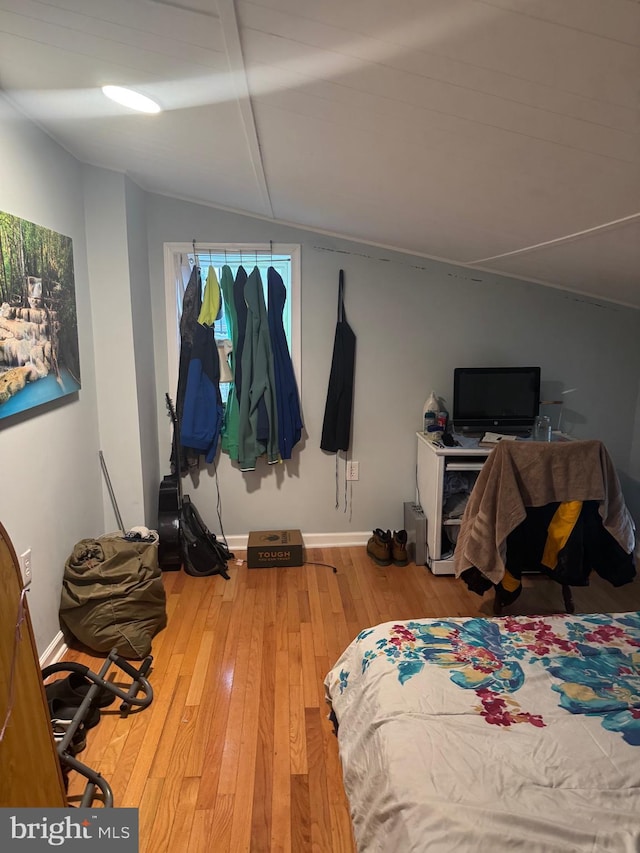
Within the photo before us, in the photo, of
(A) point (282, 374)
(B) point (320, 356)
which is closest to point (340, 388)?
(B) point (320, 356)

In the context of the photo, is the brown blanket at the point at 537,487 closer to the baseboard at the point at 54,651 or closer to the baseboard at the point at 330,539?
the baseboard at the point at 330,539

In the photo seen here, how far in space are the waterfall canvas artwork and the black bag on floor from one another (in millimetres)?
1094

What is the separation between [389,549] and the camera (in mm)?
3346

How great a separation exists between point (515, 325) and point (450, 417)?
0.73 meters

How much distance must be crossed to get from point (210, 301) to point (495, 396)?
6.16ft

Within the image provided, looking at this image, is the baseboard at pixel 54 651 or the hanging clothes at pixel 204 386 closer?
the baseboard at pixel 54 651

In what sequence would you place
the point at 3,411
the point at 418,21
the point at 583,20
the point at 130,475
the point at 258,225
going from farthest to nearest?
the point at 258,225 < the point at 130,475 < the point at 3,411 < the point at 418,21 < the point at 583,20

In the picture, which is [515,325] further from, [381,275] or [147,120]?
[147,120]

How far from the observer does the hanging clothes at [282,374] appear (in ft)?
10.5

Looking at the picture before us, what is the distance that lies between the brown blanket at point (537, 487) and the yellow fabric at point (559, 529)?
47mm

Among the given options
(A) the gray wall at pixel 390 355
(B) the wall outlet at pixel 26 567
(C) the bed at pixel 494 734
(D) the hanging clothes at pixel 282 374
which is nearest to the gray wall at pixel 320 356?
(A) the gray wall at pixel 390 355

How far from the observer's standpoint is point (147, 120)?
6.14ft

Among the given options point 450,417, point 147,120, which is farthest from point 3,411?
point 450,417
